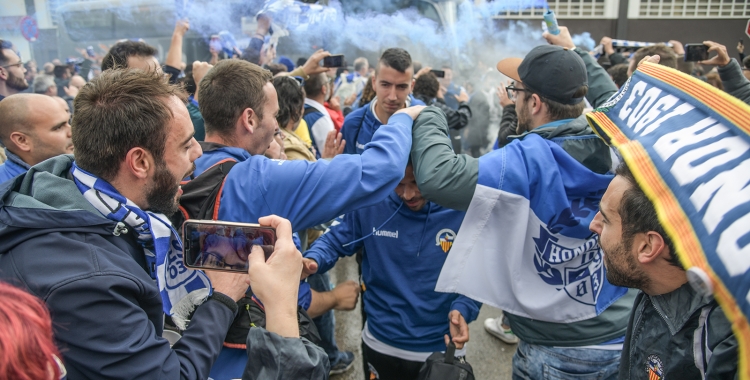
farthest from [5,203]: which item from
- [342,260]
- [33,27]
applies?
[33,27]

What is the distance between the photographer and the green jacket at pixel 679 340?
1.16 m

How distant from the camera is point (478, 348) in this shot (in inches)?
169

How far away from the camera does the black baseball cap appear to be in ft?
6.96

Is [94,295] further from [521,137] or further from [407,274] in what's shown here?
[521,137]

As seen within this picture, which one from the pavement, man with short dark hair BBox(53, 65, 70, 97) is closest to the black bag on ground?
the pavement

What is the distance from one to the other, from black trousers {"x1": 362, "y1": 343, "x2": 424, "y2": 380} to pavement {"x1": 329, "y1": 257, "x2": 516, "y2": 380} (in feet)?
4.77

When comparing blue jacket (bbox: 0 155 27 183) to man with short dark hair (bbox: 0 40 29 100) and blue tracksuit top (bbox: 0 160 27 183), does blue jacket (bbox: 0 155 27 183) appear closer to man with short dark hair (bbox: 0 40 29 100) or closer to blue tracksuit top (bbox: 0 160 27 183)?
blue tracksuit top (bbox: 0 160 27 183)

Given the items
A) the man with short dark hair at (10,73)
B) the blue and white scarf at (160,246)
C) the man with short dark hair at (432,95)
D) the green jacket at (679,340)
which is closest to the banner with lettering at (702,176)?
the green jacket at (679,340)

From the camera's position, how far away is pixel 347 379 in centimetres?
397

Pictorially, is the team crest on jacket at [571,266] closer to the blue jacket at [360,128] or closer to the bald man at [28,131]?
the blue jacket at [360,128]

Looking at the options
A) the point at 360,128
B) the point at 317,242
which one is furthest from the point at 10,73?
the point at 317,242

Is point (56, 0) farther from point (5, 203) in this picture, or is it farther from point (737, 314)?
point (737, 314)

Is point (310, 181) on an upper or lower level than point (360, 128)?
upper

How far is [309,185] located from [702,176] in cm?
135
